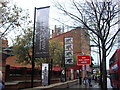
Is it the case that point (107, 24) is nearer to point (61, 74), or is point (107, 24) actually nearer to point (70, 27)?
point (70, 27)

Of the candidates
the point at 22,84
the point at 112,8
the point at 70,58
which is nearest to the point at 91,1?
the point at 112,8

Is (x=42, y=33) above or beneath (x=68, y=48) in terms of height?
above

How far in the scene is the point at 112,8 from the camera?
1476 cm

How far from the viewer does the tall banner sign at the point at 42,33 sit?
49.5 ft

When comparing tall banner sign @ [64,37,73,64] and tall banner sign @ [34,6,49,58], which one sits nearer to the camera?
tall banner sign @ [34,6,49,58]

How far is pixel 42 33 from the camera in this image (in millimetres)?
15422

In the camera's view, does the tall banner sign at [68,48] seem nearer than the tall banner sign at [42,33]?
No

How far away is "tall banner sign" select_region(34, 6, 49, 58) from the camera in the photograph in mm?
15086

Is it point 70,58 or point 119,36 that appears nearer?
point 119,36

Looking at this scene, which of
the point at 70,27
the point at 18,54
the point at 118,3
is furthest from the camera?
the point at 18,54

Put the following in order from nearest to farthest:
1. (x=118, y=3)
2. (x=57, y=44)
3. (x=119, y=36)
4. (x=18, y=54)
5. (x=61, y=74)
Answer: (x=118, y=3) < (x=119, y=36) < (x=61, y=74) < (x=18, y=54) < (x=57, y=44)

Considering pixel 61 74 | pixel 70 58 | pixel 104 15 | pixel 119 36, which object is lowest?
pixel 61 74

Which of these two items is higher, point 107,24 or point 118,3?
point 118,3

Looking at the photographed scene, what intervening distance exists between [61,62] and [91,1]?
21.6 meters
